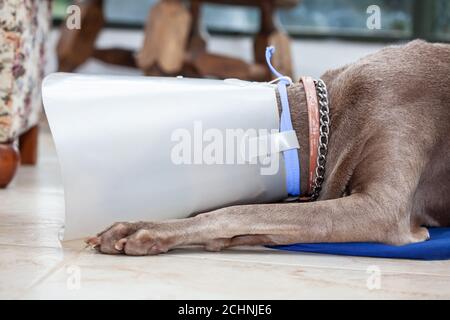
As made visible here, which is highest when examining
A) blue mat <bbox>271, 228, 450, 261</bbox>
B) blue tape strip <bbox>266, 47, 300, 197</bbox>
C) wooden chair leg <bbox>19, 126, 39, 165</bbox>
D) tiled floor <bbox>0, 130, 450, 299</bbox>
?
blue tape strip <bbox>266, 47, 300, 197</bbox>

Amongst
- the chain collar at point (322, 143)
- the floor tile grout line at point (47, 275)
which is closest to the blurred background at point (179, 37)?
the chain collar at point (322, 143)

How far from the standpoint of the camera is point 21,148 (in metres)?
2.93

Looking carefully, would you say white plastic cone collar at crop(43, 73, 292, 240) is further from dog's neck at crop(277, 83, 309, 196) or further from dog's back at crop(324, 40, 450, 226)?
dog's back at crop(324, 40, 450, 226)

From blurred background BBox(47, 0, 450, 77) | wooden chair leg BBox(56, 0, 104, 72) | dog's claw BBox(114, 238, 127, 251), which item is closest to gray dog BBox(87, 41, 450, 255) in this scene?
dog's claw BBox(114, 238, 127, 251)

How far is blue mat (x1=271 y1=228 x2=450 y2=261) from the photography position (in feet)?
5.02

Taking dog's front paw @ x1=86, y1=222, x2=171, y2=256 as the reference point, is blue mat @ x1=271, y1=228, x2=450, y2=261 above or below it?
below

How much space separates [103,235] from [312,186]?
0.52 meters

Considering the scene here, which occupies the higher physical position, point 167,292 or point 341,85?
point 341,85

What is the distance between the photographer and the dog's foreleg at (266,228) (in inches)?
56.7

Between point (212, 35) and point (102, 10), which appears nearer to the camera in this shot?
point (102, 10)

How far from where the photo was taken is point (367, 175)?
5.09 ft
